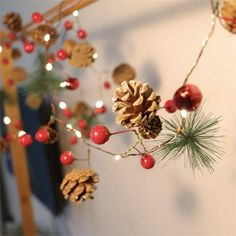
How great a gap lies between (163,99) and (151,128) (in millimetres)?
315

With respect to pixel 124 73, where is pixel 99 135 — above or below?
below

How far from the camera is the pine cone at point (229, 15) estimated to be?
0.36m

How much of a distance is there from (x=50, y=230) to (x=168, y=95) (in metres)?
0.89

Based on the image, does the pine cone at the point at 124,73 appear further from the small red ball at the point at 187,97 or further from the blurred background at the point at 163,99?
the small red ball at the point at 187,97

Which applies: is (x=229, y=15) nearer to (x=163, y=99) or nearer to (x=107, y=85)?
(x=163, y=99)

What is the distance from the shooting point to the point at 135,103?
1.24 feet

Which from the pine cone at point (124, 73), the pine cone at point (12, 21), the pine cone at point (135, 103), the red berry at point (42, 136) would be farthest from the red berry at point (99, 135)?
the pine cone at point (12, 21)

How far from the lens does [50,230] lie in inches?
52.4

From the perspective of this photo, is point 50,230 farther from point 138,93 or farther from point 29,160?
point 138,93

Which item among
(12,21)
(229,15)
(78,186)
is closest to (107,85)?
(12,21)

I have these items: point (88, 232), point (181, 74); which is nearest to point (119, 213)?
point (88, 232)

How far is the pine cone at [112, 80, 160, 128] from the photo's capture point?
38cm

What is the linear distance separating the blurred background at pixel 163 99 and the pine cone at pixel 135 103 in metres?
0.25

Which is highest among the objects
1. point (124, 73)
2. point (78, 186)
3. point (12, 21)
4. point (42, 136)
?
point (12, 21)
